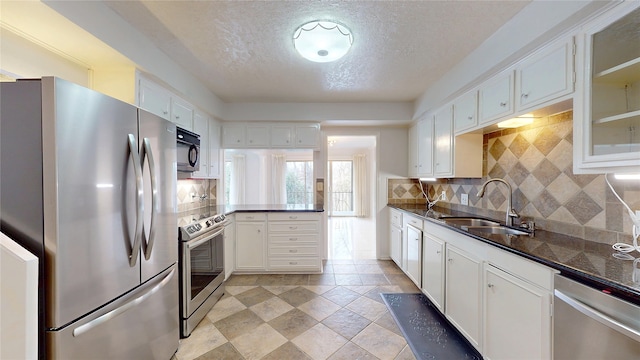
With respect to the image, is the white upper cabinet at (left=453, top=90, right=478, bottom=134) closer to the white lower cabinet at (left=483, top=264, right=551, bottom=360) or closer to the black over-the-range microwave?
the white lower cabinet at (left=483, top=264, right=551, bottom=360)

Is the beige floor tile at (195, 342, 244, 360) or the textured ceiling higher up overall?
the textured ceiling

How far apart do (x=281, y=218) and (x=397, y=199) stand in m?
1.94

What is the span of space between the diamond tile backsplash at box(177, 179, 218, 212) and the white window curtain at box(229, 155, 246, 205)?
2511mm

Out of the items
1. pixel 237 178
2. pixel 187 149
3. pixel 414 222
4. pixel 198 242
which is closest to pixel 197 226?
pixel 198 242

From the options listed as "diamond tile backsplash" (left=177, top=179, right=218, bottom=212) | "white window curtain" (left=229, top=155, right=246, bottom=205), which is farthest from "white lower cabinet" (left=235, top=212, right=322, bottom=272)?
"white window curtain" (left=229, top=155, right=246, bottom=205)

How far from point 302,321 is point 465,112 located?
260 cm

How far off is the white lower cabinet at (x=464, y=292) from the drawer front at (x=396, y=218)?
122 cm

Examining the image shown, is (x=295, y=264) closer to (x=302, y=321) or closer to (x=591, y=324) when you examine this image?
(x=302, y=321)

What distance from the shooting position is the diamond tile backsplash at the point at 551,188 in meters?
1.42

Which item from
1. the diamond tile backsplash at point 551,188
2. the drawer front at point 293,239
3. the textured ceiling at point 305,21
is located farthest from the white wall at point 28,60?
the diamond tile backsplash at point 551,188

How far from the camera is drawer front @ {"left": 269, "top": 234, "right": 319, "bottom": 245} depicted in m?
3.29

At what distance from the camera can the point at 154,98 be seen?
2102 mm

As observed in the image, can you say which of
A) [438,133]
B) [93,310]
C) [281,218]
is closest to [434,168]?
[438,133]

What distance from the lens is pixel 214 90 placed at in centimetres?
302
